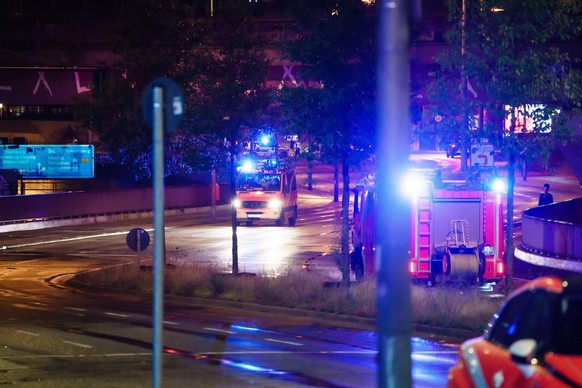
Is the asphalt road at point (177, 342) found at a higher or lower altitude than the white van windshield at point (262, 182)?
lower

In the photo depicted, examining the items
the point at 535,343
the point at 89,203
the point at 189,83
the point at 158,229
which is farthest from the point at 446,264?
the point at 89,203

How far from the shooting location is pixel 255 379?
12922 mm

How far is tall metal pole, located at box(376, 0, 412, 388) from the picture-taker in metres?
7.70

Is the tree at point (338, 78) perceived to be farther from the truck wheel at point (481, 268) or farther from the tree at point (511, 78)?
the truck wheel at point (481, 268)

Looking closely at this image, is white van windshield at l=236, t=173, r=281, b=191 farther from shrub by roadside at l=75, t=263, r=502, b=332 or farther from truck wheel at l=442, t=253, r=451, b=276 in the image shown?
truck wheel at l=442, t=253, r=451, b=276

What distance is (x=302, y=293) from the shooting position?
70.1ft

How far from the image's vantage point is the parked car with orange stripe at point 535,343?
597 centimetres

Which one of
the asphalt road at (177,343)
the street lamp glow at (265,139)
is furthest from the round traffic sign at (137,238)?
the street lamp glow at (265,139)

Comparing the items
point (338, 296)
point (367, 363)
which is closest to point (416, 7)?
point (367, 363)

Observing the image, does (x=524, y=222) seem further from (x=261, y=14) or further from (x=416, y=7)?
(x=261, y=14)

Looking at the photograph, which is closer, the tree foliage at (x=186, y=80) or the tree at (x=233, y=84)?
the tree at (x=233, y=84)

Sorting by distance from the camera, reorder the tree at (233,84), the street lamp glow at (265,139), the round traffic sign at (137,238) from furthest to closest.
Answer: the street lamp glow at (265,139) → the tree at (233,84) → the round traffic sign at (137,238)

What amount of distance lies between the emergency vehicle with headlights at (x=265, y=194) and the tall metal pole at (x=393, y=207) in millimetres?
38964

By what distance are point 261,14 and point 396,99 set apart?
224ft
